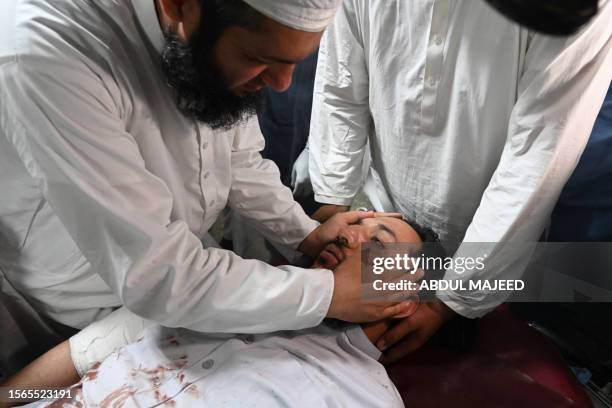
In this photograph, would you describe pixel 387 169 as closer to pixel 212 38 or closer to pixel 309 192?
pixel 309 192

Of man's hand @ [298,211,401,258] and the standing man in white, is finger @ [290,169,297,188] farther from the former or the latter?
man's hand @ [298,211,401,258]

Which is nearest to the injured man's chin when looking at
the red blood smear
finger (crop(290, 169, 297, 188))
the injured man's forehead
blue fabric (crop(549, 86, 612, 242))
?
the red blood smear

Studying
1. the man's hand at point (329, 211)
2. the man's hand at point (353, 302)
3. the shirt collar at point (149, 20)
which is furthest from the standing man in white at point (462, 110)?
the shirt collar at point (149, 20)

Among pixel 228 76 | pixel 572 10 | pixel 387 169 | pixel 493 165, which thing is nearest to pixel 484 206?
pixel 493 165

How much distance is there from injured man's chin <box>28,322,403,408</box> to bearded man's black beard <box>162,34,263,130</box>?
0.64 m

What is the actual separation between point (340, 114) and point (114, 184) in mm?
939

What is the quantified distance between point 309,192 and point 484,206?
3.09ft

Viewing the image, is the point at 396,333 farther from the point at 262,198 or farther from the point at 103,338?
the point at 103,338

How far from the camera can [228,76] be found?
1051mm

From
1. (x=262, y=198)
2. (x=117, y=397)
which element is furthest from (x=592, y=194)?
(x=117, y=397)

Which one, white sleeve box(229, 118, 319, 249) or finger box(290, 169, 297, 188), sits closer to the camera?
white sleeve box(229, 118, 319, 249)

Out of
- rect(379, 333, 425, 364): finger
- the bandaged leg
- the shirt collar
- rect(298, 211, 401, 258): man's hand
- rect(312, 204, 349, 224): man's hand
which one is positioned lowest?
rect(379, 333, 425, 364): finger

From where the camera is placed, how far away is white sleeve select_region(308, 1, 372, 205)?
5.12 feet

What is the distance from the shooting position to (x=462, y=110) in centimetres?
134
